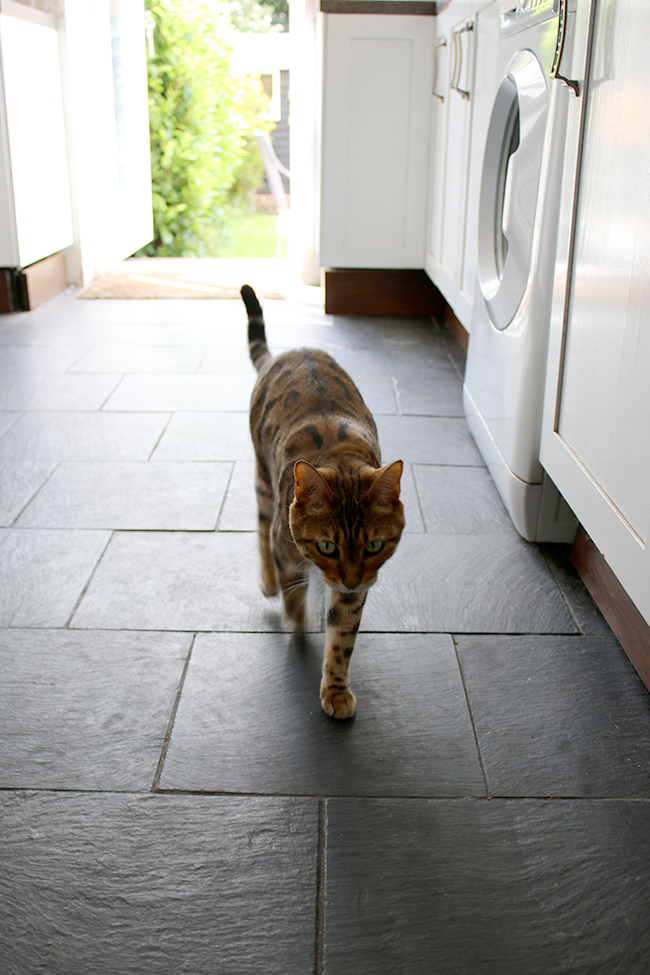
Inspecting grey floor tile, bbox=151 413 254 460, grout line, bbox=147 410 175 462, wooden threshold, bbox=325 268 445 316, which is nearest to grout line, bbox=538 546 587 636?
grey floor tile, bbox=151 413 254 460

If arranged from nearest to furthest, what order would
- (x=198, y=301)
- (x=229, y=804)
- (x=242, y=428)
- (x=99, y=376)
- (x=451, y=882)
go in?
1. (x=451, y=882)
2. (x=229, y=804)
3. (x=242, y=428)
4. (x=99, y=376)
5. (x=198, y=301)

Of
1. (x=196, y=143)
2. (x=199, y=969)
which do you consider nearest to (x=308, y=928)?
(x=199, y=969)

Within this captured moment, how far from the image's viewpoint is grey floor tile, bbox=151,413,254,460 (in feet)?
7.88

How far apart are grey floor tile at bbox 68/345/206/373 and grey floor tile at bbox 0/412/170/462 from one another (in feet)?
1.64

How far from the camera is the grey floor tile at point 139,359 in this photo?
3.13m

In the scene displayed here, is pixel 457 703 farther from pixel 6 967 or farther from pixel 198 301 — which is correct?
pixel 198 301

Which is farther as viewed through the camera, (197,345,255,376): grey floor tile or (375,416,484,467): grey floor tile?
(197,345,255,376): grey floor tile

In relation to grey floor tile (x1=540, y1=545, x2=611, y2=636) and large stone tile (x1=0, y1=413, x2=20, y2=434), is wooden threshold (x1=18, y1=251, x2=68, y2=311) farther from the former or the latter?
grey floor tile (x1=540, y1=545, x2=611, y2=636)

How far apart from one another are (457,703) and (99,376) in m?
2.09

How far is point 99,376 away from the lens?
304 cm

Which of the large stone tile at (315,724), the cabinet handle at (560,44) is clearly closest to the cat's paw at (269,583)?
the large stone tile at (315,724)

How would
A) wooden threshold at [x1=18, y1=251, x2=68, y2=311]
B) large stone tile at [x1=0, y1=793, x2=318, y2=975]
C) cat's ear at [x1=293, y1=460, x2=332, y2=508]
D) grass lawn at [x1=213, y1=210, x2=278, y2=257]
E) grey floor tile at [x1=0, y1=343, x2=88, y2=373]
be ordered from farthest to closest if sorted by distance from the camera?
grass lawn at [x1=213, y1=210, x2=278, y2=257], wooden threshold at [x1=18, y1=251, x2=68, y2=311], grey floor tile at [x1=0, y1=343, x2=88, y2=373], cat's ear at [x1=293, y1=460, x2=332, y2=508], large stone tile at [x1=0, y1=793, x2=318, y2=975]

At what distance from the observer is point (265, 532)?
1.71 metres

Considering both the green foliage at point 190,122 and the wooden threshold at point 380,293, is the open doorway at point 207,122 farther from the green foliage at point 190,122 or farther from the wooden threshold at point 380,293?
the wooden threshold at point 380,293
